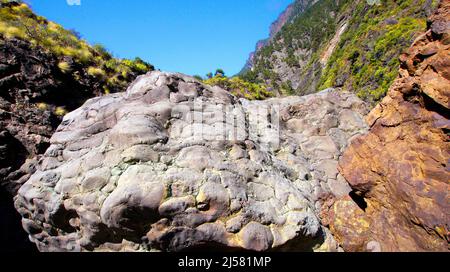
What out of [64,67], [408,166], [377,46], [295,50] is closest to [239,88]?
[64,67]

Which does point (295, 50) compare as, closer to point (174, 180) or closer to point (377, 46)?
point (377, 46)

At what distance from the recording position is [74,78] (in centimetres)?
1030

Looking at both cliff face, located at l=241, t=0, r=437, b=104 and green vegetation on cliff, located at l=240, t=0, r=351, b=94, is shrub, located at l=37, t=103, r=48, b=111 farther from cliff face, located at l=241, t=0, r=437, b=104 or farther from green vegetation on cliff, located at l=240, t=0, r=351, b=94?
green vegetation on cliff, located at l=240, t=0, r=351, b=94

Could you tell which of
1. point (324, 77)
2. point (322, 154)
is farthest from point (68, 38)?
point (324, 77)

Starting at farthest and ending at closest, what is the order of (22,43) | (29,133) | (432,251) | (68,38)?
(68,38) < (22,43) < (29,133) < (432,251)

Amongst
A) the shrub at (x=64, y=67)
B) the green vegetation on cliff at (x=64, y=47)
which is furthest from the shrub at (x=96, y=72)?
the shrub at (x=64, y=67)

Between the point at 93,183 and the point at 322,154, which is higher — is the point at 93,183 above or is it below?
below

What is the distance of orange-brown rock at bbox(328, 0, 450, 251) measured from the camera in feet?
12.6

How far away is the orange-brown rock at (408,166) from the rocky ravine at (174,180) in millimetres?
640

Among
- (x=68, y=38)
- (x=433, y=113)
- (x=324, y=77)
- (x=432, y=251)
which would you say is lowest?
(x=432, y=251)

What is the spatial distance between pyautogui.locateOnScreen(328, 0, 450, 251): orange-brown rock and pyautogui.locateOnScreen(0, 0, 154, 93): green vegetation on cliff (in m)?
9.90

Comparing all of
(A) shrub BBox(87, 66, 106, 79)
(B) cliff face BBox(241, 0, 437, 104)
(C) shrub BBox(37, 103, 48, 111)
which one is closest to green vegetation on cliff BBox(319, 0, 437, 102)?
(B) cliff face BBox(241, 0, 437, 104)

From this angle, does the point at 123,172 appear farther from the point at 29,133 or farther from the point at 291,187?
the point at 29,133

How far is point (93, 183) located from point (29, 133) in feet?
15.7
